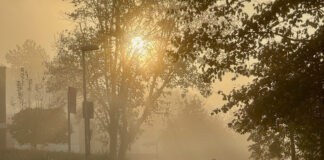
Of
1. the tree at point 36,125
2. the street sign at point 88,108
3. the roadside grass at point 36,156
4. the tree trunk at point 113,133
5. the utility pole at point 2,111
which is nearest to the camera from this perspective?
the street sign at point 88,108

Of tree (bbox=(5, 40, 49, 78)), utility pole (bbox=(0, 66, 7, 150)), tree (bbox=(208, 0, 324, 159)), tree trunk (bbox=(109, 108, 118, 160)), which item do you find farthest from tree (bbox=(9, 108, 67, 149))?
tree (bbox=(5, 40, 49, 78))

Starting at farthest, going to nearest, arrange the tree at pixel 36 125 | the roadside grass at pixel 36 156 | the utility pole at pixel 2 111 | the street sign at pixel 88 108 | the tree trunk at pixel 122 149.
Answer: the tree at pixel 36 125 < the utility pole at pixel 2 111 < the tree trunk at pixel 122 149 < the roadside grass at pixel 36 156 < the street sign at pixel 88 108

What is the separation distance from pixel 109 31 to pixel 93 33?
117cm

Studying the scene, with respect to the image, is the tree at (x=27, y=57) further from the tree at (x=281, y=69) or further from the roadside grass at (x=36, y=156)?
the tree at (x=281, y=69)

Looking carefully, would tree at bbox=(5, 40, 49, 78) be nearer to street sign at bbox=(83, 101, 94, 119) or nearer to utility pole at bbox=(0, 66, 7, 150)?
utility pole at bbox=(0, 66, 7, 150)

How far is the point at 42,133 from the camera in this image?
156ft

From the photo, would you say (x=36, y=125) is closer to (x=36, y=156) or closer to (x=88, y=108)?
(x=36, y=156)

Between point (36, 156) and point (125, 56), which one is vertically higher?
point (125, 56)

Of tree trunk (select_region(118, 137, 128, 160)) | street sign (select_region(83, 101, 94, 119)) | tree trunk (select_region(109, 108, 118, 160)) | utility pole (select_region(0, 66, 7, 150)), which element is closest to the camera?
street sign (select_region(83, 101, 94, 119))

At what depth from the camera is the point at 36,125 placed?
47.3 metres

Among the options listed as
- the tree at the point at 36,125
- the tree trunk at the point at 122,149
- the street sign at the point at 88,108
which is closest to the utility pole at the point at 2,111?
the tree at the point at 36,125

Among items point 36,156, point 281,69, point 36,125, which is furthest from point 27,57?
point 281,69

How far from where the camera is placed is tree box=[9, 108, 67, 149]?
155ft

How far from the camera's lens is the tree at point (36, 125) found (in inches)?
1856
